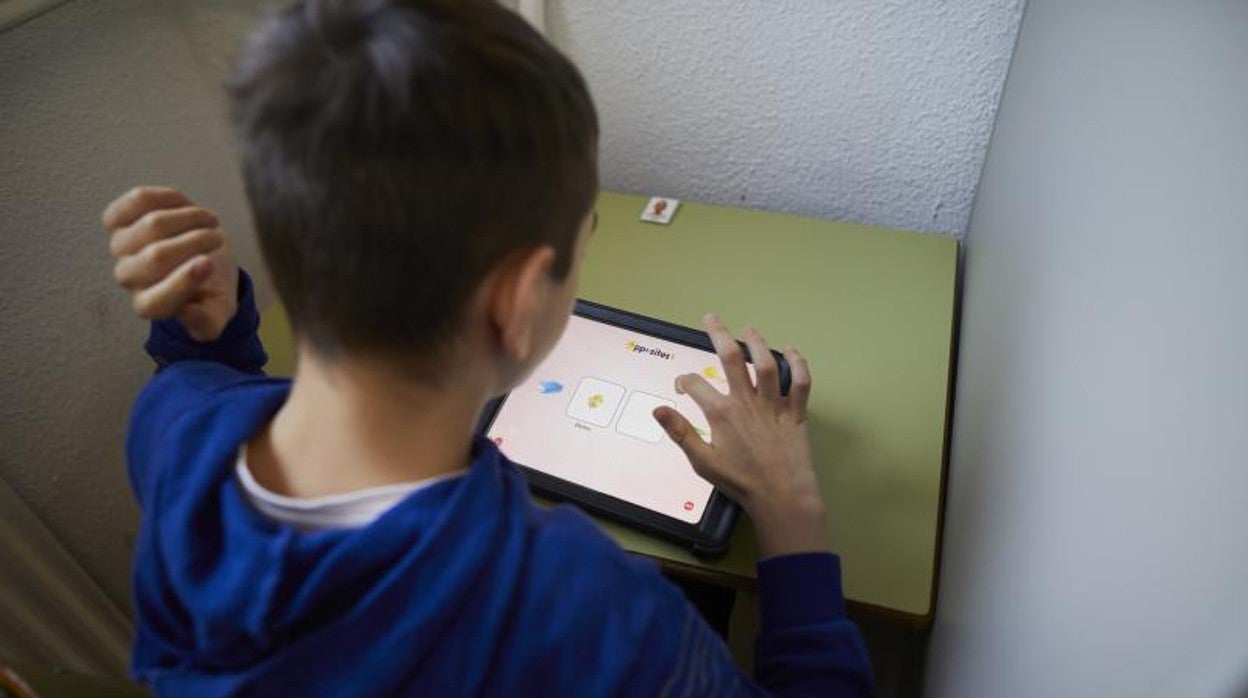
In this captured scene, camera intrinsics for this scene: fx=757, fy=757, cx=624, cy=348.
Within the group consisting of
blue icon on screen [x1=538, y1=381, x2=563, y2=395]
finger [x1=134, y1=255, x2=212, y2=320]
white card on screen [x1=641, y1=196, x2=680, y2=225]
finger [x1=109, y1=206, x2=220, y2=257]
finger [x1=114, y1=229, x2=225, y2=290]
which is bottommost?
blue icon on screen [x1=538, y1=381, x2=563, y2=395]

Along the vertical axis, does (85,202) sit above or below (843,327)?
above

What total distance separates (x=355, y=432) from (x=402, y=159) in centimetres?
16

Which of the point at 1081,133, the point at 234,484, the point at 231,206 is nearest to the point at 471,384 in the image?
the point at 234,484

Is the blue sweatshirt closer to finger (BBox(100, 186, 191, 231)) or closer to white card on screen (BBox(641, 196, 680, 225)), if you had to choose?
finger (BBox(100, 186, 191, 231))

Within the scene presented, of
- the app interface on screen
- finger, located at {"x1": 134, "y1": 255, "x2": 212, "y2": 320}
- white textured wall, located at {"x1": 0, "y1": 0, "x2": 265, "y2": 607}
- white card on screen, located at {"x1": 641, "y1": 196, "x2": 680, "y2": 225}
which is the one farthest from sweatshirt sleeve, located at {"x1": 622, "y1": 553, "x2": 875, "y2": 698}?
white textured wall, located at {"x1": 0, "y1": 0, "x2": 265, "y2": 607}

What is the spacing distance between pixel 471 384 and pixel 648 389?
12.3 inches

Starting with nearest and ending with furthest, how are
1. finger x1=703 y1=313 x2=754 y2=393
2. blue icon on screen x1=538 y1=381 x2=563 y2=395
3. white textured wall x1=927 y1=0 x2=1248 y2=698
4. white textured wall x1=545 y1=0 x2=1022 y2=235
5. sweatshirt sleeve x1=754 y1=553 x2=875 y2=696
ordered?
white textured wall x1=927 y1=0 x2=1248 y2=698 → sweatshirt sleeve x1=754 y1=553 x2=875 y2=696 → finger x1=703 y1=313 x2=754 y2=393 → blue icon on screen x1=538 y1=381 x2=563 y2=395 → white textured wall x1=545 y1=0 x2=1022 y2=235

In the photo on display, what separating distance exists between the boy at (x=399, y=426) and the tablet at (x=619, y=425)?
195 mm

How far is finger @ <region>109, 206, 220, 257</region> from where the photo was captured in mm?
540

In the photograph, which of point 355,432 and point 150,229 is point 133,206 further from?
point 355,432

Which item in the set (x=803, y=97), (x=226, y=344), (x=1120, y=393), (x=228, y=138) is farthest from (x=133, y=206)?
(x=803, y=97)

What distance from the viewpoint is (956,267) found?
93cm

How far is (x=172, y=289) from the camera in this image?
1.73 ft

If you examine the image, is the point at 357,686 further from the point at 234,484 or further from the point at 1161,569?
the point at 1161,569
